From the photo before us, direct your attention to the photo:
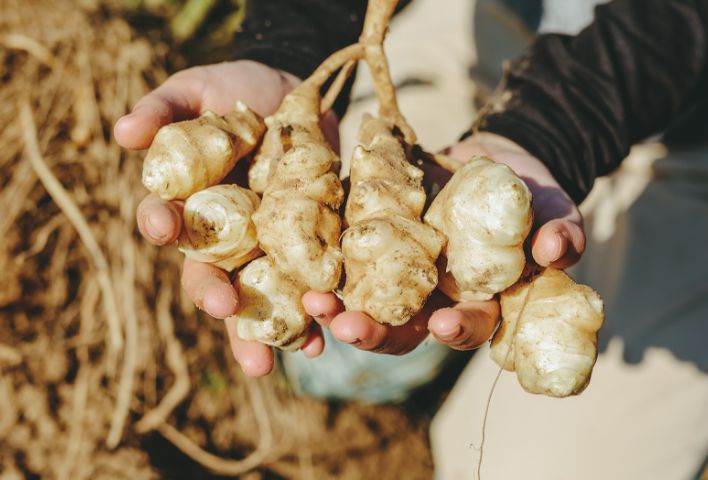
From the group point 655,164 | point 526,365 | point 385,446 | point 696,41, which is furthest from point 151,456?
point 696,41

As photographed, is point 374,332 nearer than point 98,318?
Yes

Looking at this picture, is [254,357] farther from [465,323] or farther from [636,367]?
[636,367]

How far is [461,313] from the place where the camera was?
0.84 metres

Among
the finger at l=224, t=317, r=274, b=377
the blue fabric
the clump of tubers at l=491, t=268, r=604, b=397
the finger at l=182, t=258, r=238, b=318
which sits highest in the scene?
the finger at l=182, t=258, r=238, b=318

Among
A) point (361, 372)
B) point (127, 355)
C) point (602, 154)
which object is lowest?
point (361, 372)

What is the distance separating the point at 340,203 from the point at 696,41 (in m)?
0.90

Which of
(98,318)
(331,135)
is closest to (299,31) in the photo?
(331,135)

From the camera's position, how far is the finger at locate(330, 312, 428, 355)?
2.71 feet

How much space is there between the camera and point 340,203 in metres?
0.97

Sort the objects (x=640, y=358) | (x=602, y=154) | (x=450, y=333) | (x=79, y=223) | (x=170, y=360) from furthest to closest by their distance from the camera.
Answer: (x=170, y=360), (x=79, y=223), (x=640, y=358), (x=602, y=154), (x=450, y=333)

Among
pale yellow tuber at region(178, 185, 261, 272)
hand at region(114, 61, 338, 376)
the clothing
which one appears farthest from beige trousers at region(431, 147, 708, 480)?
pale yellow tuber at region(178, 185, 261, 272)

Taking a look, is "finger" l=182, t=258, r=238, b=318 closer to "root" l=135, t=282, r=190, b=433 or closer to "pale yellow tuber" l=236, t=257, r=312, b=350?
"pale yellow tuber" l=236, t=257, r=312, b=350

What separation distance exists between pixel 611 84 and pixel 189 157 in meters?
0.89

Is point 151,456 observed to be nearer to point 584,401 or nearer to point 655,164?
point 584,401
